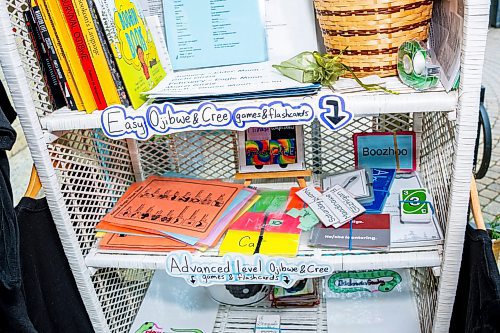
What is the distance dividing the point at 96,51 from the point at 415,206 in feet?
2.45

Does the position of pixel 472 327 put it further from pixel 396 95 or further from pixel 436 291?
pixel 396 95

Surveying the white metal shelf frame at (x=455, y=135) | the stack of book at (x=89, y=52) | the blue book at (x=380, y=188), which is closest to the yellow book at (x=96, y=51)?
the stack of book at (x=89, y=52)

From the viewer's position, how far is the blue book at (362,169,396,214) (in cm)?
115

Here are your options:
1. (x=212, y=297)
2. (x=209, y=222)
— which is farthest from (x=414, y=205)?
(x=212, y=297)

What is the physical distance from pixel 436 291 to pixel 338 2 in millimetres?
672

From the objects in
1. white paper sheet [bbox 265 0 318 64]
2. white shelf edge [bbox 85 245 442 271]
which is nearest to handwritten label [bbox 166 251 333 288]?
white shelf edge [bbox 85 245 442 271]

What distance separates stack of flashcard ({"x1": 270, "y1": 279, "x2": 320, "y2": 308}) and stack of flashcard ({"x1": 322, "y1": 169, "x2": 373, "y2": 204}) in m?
0.31

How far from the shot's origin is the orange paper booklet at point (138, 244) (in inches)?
43.6

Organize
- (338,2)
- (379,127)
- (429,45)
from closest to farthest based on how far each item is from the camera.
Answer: (338,2)
(429,45)
(379,127)

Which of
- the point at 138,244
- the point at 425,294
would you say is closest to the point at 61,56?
the point at 138,244

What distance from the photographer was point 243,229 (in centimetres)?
113

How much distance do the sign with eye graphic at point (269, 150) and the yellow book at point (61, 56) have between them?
1.40ft

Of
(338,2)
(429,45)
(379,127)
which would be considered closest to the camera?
(338,2)

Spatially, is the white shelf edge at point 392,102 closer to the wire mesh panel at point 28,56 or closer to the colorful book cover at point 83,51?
the colorful book cover at point 83,51
